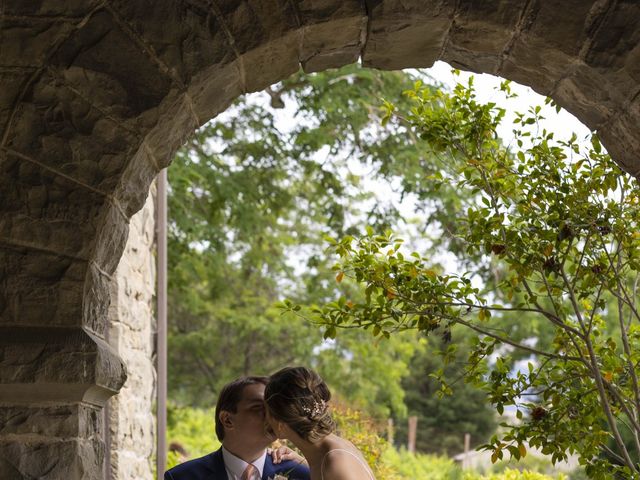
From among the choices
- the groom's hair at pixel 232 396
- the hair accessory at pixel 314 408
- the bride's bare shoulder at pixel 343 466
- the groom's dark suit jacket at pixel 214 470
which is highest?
the groom's hair at pixel 232 396

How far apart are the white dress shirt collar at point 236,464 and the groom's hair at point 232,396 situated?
8cm

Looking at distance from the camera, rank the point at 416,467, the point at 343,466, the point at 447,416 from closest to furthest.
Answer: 1. the point at 343,466
2. the point at 416,467
3. the point at 447,416

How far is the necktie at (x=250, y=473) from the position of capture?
3158 mm

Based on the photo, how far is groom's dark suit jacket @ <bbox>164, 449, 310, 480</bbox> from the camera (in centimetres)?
317

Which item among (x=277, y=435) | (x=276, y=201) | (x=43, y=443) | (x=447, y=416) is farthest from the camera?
(x=447, y=416)

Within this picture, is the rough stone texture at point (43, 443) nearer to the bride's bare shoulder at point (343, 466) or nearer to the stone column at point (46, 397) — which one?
the stone column at point (46, 397)

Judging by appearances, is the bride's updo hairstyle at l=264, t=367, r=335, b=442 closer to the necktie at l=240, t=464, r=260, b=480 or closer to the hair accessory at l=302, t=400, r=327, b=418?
the hair accessory at l=302, t=400, r=327, b=418

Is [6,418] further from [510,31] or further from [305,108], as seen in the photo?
[305,108]

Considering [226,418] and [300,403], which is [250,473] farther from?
[300,403]

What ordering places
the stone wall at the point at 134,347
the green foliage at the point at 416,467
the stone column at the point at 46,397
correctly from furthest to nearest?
the green foliage at the point at 416,467 → the stone wall at the point at 134,347 → the stone column at the point at 46,397

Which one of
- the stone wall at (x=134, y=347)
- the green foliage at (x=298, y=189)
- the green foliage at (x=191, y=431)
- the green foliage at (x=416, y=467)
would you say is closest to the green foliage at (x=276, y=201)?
the green foliage at (x=298, y=189)

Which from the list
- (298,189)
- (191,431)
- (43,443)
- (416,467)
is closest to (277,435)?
(43,443)

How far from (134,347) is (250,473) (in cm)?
134

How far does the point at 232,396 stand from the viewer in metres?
3.15
